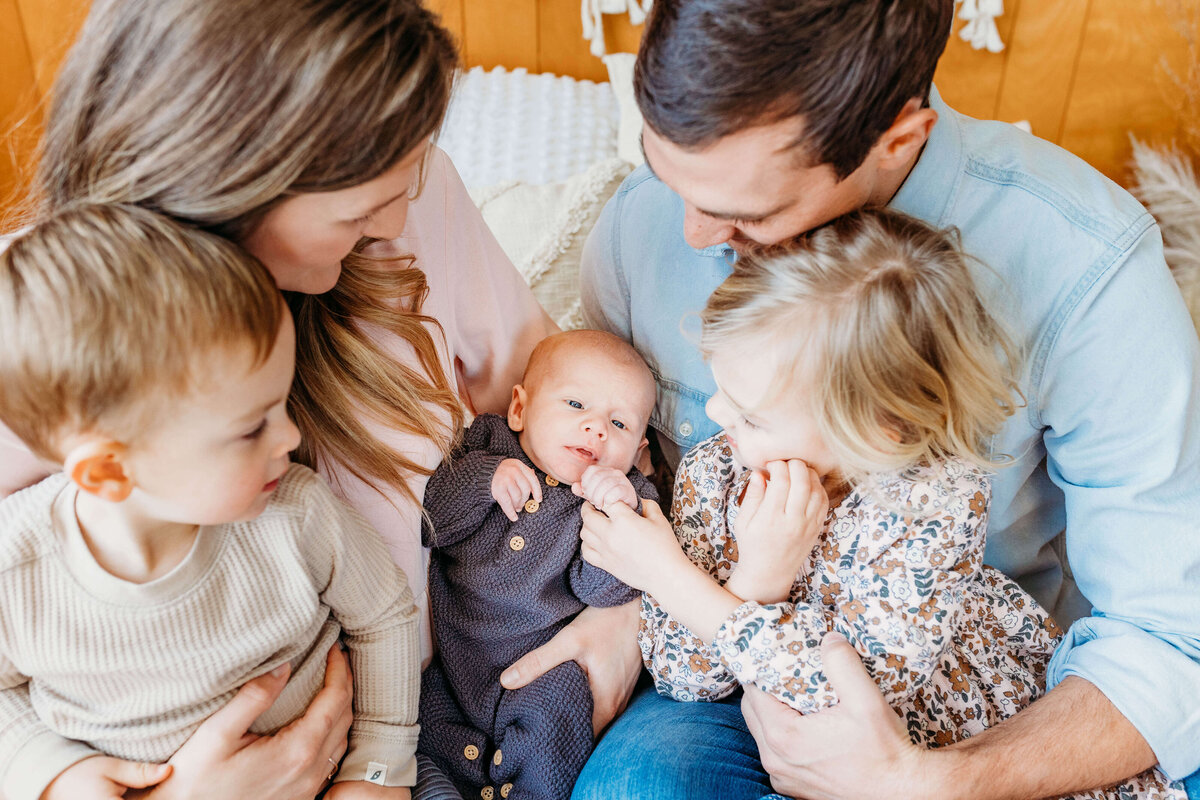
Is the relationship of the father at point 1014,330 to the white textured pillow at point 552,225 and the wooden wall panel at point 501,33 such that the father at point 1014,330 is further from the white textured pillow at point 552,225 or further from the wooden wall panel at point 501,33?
the wooden wall panel at point 501,33

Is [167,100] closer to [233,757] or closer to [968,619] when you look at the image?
[233,757]

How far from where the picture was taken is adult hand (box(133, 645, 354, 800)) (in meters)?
0.98

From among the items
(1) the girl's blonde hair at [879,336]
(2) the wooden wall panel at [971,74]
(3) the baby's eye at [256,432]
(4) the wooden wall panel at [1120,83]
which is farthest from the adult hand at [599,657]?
(4) the wooden wall panel at [1120,83]

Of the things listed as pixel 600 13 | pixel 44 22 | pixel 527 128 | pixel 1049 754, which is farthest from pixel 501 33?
pixel 1049 754

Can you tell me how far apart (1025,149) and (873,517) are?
528 mm

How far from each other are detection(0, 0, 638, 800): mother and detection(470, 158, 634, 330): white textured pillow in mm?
424

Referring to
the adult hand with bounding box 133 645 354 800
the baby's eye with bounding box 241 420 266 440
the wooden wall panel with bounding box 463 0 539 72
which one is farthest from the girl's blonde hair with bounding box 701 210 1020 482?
the wooden wall panel with bounding box 463 0 539 72

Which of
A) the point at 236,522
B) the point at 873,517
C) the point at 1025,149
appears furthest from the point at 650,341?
the point at 236,522

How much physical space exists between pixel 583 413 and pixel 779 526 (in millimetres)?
346

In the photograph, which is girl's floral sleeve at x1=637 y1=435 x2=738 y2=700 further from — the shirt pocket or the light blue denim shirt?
the light blue denim shirt

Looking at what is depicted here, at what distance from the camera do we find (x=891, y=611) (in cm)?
112

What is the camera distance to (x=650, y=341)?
4.74 feet

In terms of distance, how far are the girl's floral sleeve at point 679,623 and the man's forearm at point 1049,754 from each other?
31 centimetres

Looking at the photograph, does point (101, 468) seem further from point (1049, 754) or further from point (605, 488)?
point (1049, 754)
